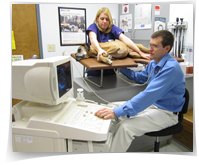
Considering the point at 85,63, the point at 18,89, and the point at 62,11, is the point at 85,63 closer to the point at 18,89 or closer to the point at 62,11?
the point at 18,89

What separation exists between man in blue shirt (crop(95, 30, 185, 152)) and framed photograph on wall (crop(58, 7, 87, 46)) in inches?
77.3

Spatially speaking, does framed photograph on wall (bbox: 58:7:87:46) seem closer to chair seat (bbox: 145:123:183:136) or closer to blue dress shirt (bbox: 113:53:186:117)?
blue dress shirt (bbox: 113:53:186:117)

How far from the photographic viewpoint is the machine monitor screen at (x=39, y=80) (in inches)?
34.8

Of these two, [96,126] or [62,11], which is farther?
[62,11]

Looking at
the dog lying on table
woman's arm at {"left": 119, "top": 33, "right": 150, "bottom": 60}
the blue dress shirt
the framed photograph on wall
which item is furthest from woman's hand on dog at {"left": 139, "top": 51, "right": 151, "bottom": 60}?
the framed photograph on wall

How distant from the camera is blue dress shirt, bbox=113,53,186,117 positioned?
1180 mm

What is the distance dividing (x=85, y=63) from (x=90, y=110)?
1.65ft

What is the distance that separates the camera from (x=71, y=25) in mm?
2959

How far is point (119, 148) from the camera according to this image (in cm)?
119

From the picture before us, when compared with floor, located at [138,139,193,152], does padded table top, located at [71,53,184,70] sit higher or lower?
higher

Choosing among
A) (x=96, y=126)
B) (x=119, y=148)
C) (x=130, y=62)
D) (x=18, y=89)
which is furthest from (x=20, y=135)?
(x=130, y=62)

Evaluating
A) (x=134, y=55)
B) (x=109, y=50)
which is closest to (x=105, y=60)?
(x=109, y=50)

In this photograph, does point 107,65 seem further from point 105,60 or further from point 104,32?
point 104,32

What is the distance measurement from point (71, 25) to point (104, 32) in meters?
1.42
